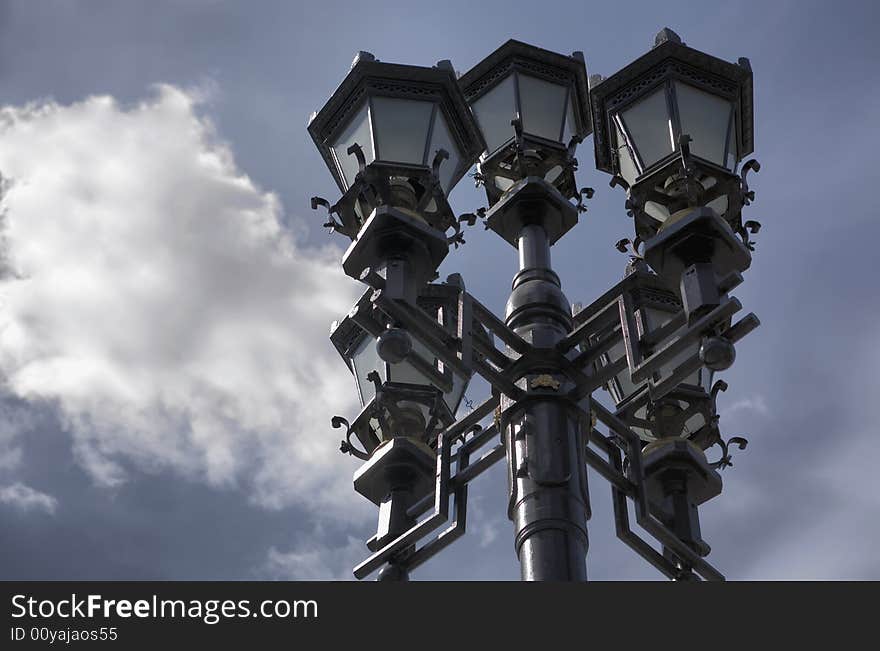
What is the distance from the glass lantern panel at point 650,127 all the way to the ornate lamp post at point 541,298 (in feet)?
0.04

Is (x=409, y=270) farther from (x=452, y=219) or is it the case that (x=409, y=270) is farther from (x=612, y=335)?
(x=612, y=335)

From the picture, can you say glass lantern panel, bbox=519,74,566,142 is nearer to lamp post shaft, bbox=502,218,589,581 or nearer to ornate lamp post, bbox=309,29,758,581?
ornate lamp post, bbox=309,29,758,581

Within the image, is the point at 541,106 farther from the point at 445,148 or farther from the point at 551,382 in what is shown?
the point at 551,382

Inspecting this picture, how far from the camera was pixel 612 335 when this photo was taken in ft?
21.7

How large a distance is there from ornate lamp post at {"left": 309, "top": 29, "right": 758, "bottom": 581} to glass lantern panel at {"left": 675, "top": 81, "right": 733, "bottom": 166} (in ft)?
0.04

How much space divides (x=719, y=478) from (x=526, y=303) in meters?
1.56

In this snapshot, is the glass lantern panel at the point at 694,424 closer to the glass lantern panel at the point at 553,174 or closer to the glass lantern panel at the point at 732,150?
the glass lantern panel at the point at 732,150

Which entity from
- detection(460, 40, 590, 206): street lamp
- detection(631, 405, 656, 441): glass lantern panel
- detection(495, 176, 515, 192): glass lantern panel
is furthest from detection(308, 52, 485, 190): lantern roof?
detection(631, 405, 656, 441): glass lantern panel

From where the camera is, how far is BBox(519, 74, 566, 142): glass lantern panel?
7.61 metres

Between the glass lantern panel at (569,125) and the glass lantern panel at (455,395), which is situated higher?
the glass lantern panel at (569,125)

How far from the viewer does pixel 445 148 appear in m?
7.10

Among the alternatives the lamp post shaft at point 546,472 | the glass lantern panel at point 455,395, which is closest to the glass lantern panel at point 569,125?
the lamp post shaft at point 546,472

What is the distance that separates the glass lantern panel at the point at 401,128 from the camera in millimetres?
6934
